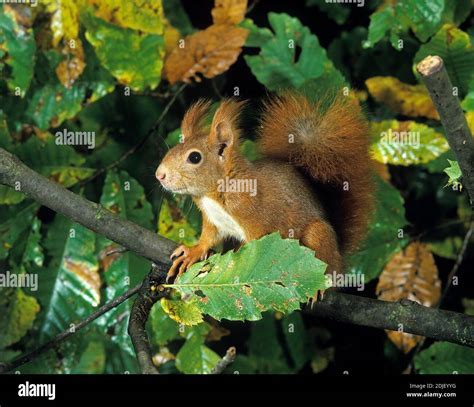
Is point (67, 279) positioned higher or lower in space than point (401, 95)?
lower

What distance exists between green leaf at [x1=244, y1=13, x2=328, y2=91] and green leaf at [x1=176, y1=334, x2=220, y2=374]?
89 centimetres

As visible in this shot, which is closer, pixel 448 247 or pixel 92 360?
pixel 92 360

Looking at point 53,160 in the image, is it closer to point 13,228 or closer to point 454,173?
→ point 13,228

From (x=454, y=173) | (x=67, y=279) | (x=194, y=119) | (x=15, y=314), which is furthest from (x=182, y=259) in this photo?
(x=15, y=314)

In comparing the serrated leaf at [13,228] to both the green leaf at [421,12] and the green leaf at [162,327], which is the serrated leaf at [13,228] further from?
the green leaf at [421,12]

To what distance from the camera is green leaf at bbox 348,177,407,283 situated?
2.62 meters

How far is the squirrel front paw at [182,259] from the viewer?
1880mm

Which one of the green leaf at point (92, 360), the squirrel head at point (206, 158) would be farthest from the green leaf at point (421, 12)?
the green leaf at point (92, 360)

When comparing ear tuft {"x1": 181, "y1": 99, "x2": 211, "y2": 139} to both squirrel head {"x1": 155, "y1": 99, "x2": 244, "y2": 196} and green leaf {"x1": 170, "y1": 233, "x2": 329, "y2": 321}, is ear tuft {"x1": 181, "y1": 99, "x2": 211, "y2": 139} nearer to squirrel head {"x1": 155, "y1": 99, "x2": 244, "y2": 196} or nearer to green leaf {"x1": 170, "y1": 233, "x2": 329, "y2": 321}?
squirrel head {"x1": 155, "y1": 99, "x2": 244, "y2": 196}

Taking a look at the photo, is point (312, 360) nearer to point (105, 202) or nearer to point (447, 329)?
point (105, 202)

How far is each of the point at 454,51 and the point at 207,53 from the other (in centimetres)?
81

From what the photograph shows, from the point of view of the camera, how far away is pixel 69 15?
254 cm

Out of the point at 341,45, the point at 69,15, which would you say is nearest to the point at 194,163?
the point at 69,15

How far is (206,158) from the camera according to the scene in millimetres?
2045
